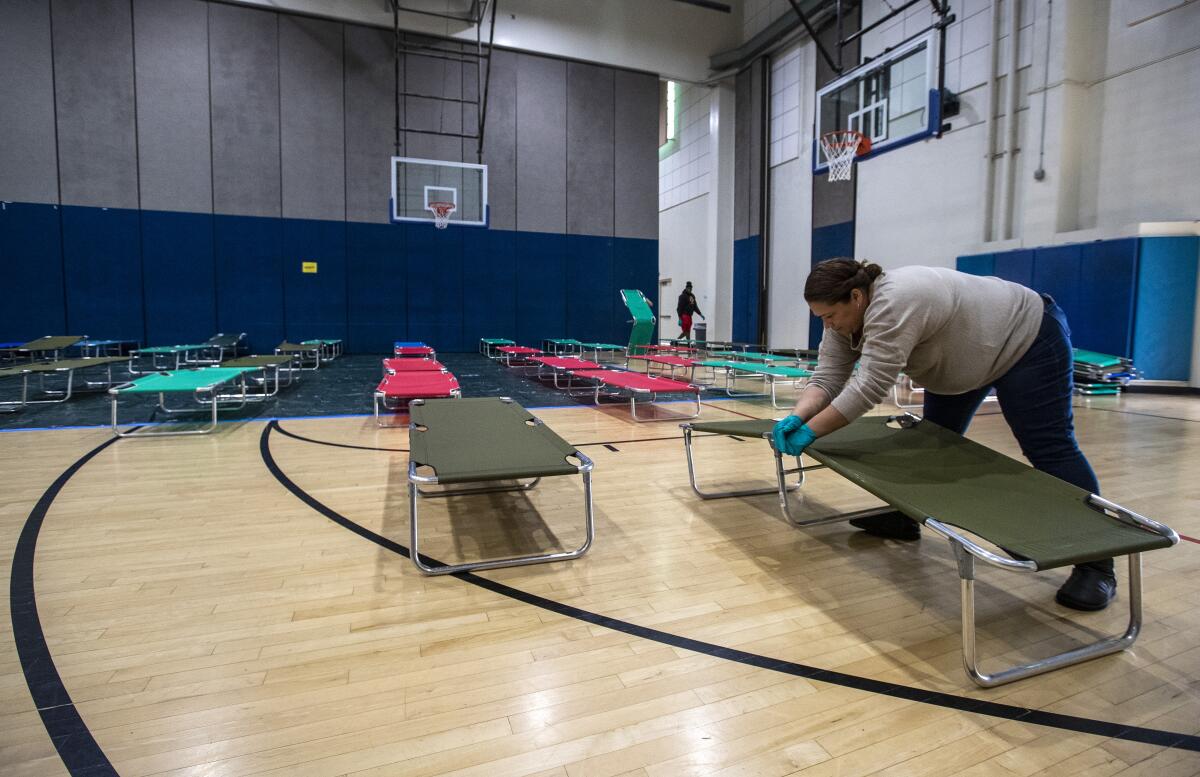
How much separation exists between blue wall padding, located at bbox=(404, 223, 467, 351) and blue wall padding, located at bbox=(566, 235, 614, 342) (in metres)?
2.43

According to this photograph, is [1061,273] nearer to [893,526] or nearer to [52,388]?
[893,526]

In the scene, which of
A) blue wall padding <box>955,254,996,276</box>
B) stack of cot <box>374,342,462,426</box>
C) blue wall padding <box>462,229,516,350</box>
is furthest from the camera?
blue wall padding <box>462,229,516,350</box>

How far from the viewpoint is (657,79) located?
13.7 m

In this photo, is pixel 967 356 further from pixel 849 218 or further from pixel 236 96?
pixel 236 96

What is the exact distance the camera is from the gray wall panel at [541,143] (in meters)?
12.8

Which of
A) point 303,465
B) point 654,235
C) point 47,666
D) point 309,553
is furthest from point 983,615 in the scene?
point 654,235

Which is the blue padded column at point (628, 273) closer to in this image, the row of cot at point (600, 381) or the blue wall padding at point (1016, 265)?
the row of cot at point (600, 381)

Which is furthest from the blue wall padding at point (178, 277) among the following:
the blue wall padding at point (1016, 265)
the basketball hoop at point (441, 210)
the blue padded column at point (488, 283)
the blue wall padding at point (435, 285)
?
the blue wall padding at point (1016, 265)

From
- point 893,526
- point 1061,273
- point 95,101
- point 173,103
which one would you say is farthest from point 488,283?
point 893,526

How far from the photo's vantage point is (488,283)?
12.8 metres

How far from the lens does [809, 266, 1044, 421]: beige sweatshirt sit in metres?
1.74

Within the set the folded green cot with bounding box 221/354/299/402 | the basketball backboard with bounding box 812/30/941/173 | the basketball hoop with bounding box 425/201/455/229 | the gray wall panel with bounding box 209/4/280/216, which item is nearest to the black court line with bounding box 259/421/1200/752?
the folded green cot with bounding box 221/354/299/402

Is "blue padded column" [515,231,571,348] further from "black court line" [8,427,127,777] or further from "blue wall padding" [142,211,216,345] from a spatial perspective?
"black court line" [8,427,127,777]

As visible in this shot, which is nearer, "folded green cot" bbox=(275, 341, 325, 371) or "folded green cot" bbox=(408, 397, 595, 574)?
"folded green cot" bbox=(408, 397, 595, 574)
